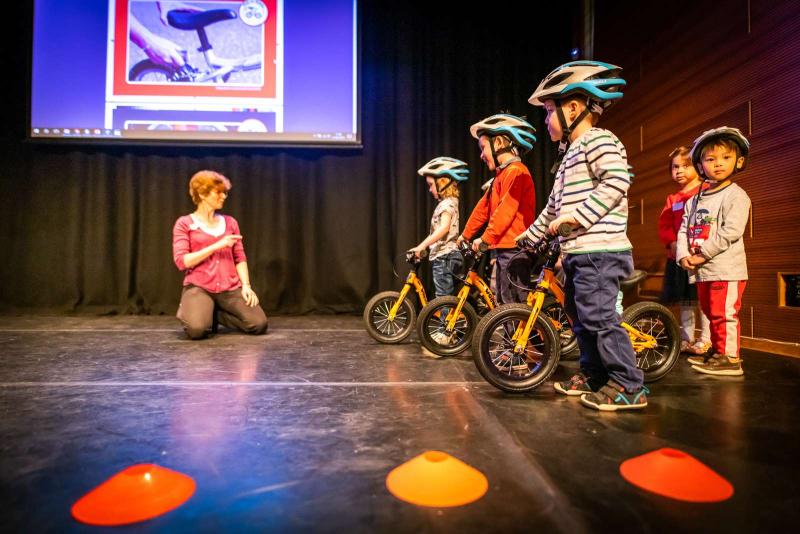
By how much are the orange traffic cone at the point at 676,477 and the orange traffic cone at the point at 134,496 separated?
1105 mm

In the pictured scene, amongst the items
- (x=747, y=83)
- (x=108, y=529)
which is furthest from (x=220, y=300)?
(x=747, y=83)

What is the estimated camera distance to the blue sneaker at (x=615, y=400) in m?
1.74

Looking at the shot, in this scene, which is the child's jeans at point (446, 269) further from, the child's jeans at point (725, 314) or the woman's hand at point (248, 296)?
the child's jeans at point (725, 314)

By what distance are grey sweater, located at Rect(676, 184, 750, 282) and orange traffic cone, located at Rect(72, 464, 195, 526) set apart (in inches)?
104

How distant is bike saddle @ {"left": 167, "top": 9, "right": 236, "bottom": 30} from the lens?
15.3 ft

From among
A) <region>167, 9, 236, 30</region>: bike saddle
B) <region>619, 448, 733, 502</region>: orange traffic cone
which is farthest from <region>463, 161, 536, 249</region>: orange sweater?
<region>167, 9, 236, 30</region>: bike saddle

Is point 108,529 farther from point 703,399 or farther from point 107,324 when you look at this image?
point 107,324

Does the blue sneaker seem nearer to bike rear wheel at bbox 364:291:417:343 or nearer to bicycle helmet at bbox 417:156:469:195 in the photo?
bike rear wheel at bbox 364:291:417:343

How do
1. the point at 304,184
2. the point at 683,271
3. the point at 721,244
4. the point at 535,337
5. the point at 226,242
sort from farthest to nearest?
the point at 304,184 → the point at 226,242 → the point at 683,271 → the point at 721,244 → the point at 535,337

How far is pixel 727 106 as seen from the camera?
3.41m

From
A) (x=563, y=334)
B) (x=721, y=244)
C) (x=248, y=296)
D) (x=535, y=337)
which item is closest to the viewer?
(x=535, y=337)

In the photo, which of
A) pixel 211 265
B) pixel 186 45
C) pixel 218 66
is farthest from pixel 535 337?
pixel 186 45

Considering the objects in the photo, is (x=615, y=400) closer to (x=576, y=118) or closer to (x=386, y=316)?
(x=576, y=118)

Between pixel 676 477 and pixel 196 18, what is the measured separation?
17.8 feet
